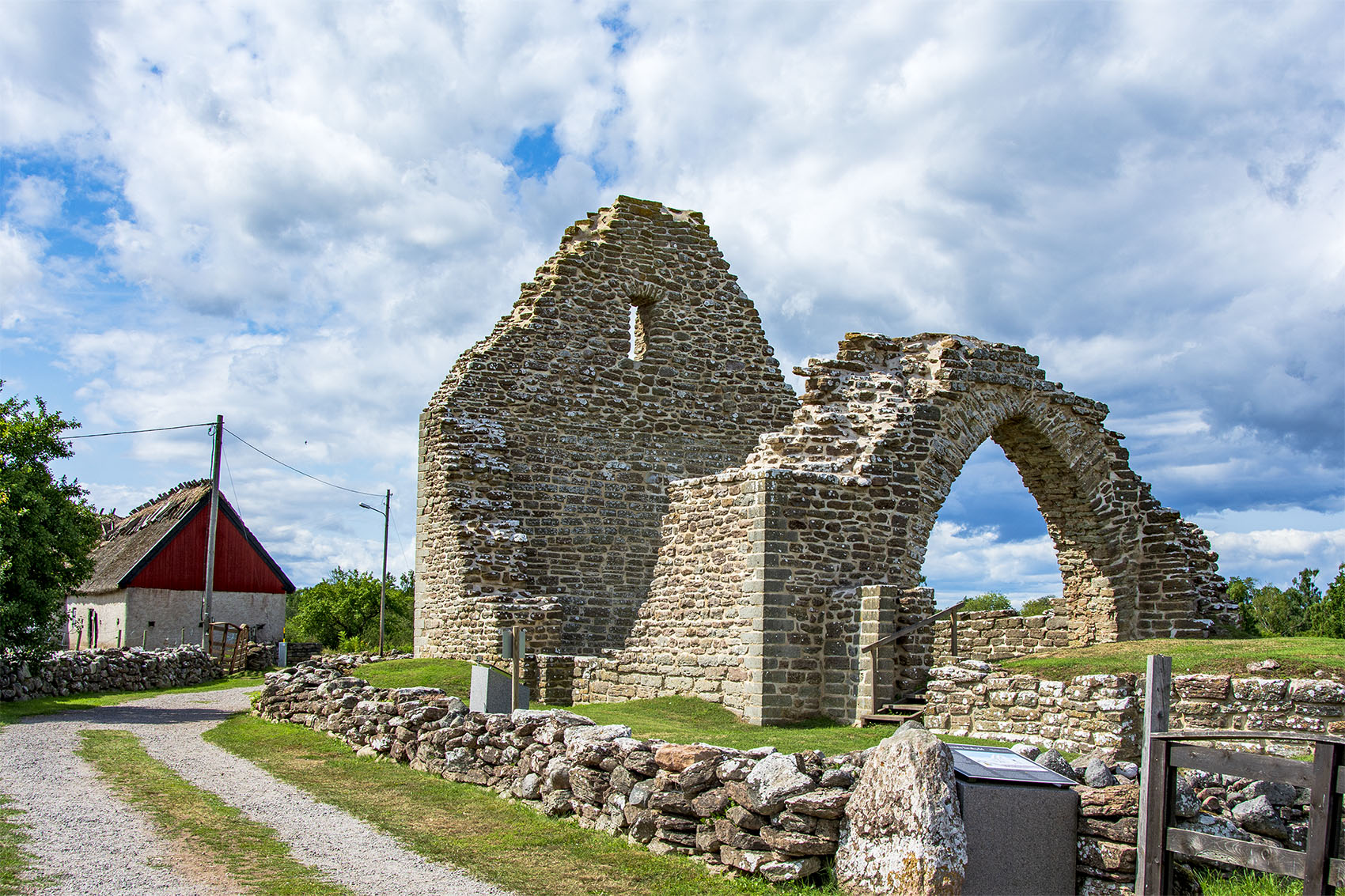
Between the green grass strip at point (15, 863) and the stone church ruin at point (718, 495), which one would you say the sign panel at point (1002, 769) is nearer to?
the green grass strip at point (15, 863)

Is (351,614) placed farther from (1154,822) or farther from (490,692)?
(1154,822)

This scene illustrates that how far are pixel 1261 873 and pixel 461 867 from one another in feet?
18.0

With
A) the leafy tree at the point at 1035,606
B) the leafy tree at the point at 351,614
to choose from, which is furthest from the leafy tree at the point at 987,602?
the leafy tree at the point at 351,614

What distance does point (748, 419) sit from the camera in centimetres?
2356

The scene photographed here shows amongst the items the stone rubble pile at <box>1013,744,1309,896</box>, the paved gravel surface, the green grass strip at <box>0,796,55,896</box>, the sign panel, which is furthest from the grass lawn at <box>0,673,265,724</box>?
the stone rubble pile at <box>1013,744,1309,896</box>

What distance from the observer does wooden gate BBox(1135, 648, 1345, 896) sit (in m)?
5.36

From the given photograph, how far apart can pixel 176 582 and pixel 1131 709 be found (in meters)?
35.7

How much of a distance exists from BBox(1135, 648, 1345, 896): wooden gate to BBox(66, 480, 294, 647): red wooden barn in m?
36.3

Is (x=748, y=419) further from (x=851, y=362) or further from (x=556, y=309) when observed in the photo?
(x=851, y=362)

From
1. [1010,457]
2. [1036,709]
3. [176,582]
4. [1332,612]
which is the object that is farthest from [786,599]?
[176,582]

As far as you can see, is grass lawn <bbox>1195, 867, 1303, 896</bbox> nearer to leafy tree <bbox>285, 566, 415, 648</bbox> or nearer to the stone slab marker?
the stone slab marker

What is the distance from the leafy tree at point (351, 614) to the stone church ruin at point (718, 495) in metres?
28.9

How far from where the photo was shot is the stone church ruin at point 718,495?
15.4 metres

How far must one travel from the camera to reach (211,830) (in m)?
9.36
